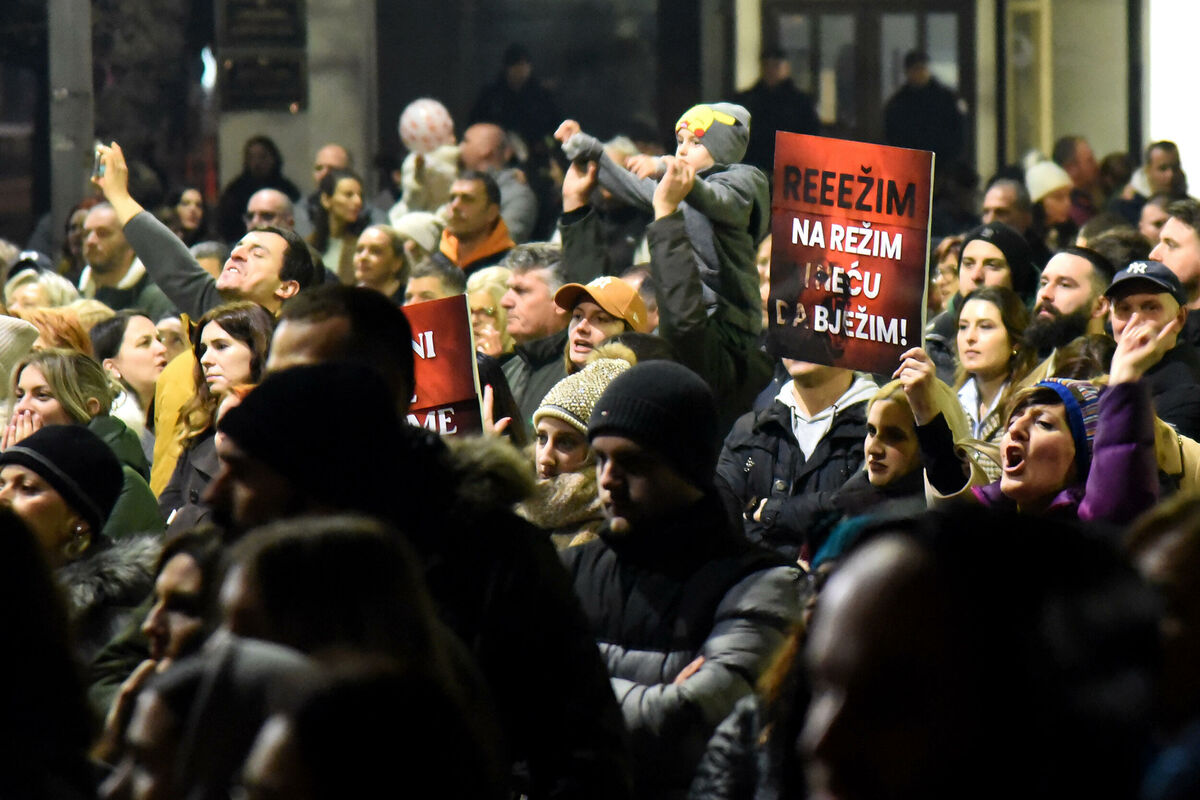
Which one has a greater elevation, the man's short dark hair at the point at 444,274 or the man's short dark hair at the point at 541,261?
the man's short dark hair at the point at 541,261

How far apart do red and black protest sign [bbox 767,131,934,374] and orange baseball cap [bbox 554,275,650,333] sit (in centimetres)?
103

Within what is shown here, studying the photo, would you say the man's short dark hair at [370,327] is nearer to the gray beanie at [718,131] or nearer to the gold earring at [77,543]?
the gold earring at [77,543]

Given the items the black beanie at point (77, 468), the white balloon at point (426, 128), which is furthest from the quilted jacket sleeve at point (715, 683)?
the white balloon at point (426, 128)

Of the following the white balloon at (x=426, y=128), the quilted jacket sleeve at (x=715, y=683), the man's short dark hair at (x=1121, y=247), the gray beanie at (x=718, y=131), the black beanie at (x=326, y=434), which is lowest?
the quilted jacket sleeve at (x=715, y=683)

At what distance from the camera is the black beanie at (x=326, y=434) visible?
119 inches

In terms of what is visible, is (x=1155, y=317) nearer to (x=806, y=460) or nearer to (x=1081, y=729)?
(x=806, y=460)

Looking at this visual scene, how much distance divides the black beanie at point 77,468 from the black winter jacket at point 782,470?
1.80 meters

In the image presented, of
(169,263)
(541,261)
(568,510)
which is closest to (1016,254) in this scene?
(541,261)

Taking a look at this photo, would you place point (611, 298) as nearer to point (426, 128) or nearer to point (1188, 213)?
point (1188, 213)

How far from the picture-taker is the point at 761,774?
2879 millimetres

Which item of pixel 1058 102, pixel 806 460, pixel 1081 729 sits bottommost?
pixel 806 460

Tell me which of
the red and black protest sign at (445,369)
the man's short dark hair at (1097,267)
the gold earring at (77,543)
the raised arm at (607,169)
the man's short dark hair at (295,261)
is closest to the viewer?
the gold earring at (77,543)

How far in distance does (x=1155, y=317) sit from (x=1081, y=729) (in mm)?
4284

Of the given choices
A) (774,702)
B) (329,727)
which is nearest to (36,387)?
(774,702)
